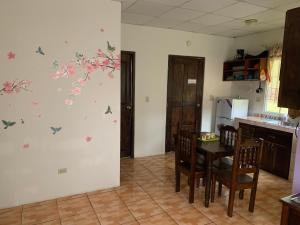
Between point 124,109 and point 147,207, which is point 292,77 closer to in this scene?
point 147,207

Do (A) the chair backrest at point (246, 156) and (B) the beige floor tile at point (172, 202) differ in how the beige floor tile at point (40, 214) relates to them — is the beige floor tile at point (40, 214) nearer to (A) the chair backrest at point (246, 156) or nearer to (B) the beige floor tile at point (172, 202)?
(B) the beige floor tile at point (172, 202)

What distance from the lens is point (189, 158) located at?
2812 mm

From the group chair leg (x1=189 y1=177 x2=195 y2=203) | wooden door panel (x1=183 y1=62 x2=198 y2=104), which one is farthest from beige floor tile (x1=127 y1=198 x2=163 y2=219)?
wooden door panel (x1=183 y1=62 x2=198 y2=104)

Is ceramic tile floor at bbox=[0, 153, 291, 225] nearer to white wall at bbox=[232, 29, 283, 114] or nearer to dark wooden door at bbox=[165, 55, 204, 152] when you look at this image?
dark wooden door at bbox=[165, 55, 204, 152]

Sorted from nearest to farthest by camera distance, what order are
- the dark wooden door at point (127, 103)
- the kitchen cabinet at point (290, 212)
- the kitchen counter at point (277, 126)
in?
the kitchen cabinet at point (290, 212) < the kitchen counter at point (277, 126) < the dark wooden door at point (127, 103)

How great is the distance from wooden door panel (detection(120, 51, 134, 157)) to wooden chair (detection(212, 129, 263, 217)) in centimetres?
215

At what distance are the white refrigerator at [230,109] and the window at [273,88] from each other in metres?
0.43

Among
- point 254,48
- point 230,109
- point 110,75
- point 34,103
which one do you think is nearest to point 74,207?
point 34,103

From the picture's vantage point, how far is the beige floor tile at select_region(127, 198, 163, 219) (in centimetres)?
260

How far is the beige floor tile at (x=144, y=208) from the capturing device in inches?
102

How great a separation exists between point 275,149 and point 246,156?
157 centimetres

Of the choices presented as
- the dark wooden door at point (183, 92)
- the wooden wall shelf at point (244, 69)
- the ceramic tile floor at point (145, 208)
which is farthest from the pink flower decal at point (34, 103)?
the wooden wall shelf at point (244, 69)

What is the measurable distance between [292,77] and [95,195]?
2587 mm

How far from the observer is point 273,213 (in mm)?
2697
